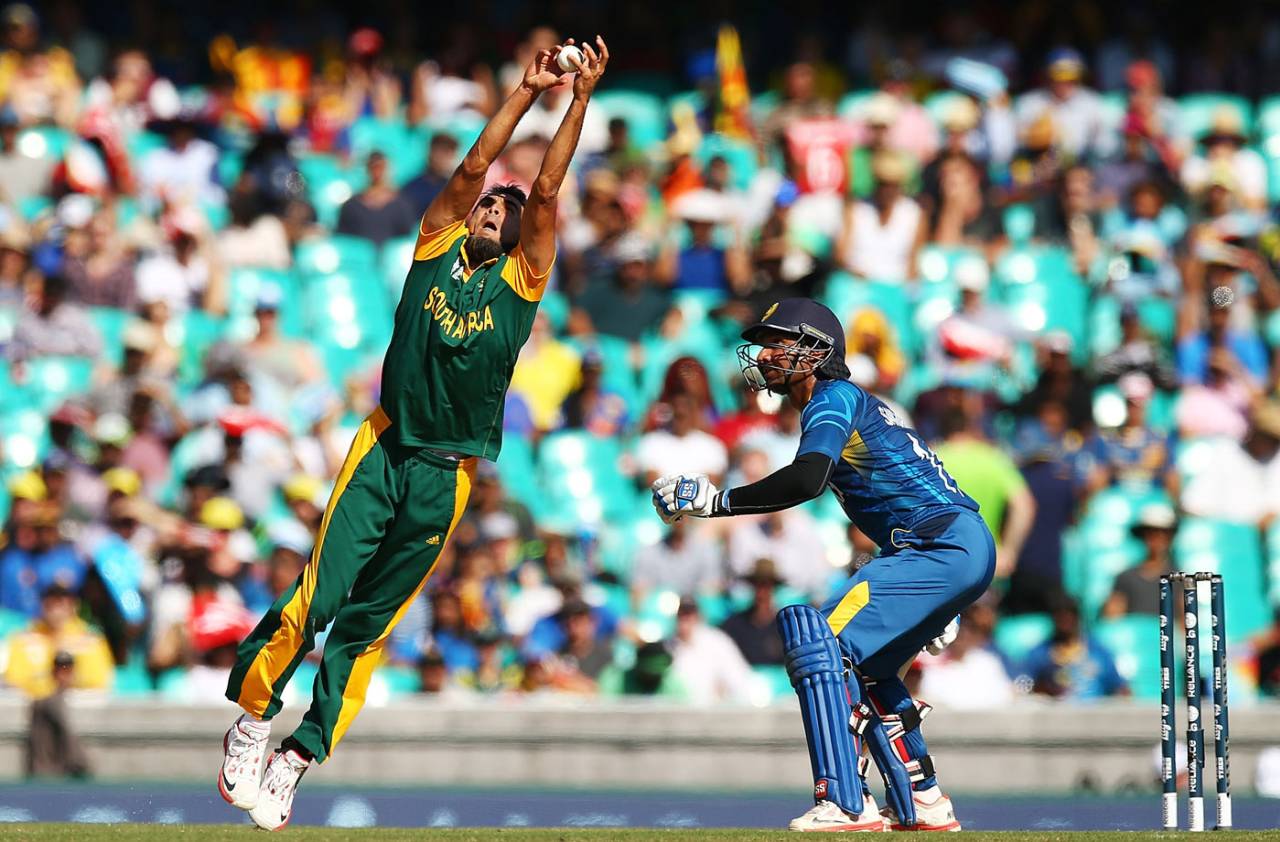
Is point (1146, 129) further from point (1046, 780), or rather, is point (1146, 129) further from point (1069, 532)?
point (1046, 780)

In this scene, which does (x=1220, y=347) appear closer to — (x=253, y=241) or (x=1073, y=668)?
(x=1073, y=668)

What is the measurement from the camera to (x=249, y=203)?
1800 centimetres

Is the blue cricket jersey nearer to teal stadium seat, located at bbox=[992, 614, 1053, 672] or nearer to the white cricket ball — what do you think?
the white cricket ball

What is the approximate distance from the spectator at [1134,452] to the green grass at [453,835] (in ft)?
22.3

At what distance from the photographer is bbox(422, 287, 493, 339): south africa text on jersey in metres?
8.63

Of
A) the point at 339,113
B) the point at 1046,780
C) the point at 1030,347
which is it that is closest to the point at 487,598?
the point at 1046,780

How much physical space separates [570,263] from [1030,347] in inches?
144

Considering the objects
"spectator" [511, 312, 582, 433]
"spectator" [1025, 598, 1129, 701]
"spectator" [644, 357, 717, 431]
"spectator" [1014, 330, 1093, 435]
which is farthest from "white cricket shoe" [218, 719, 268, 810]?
"spectator" [1014, 330, 1093, 435]

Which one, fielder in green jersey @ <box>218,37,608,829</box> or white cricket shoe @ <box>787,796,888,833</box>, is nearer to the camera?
white cricket shoe @ <box>787,796,888,833</box>

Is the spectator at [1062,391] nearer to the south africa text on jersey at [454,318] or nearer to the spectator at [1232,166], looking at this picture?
the spectator at [1232,166]

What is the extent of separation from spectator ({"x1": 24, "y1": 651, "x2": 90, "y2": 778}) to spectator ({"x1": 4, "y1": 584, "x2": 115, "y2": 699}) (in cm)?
85

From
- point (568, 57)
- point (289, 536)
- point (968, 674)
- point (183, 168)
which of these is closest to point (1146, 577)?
point (968, 674)

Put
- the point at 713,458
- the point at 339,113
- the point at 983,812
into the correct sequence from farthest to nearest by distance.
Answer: the point at 339,113 → the point at 713,458 → the point at 983,812

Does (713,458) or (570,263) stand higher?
(570,263)
